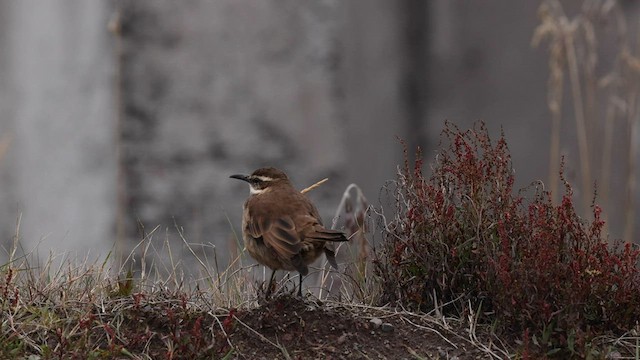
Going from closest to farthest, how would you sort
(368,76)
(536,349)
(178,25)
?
(536,349) → (178,25) → (368,76)

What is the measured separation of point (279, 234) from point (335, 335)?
0.51m

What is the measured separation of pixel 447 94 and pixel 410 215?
4.30m

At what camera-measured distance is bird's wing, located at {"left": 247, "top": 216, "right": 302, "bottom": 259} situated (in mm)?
5758

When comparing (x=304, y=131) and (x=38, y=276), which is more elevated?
(x=304, y=131)

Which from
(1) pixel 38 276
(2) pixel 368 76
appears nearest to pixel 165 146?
(2) pixel 368 76

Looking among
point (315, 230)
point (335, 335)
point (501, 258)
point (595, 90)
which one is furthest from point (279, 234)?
point (595, 90)

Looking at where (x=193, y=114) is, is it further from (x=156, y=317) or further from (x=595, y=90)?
(x=156, y=317)

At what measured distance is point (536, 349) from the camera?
5488 millimetres

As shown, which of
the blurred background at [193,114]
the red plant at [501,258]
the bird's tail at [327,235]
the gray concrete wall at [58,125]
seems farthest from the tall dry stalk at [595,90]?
the gray concrete wall at [58,125]

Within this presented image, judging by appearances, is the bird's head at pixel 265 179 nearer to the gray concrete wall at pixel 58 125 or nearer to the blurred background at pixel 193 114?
the blurred background at pixel 193 114

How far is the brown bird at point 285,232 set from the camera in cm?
576

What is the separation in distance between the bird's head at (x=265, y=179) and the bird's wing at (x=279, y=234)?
483 millimetres

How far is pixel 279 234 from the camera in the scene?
5.84m

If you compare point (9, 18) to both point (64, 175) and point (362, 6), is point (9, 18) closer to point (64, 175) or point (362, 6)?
point (64, 175)
